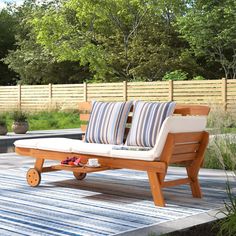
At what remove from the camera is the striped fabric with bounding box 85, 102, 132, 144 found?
19.5 ft

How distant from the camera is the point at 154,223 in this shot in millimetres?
4297

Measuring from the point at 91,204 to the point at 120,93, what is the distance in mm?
16362

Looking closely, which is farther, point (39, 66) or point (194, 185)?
point (39, 66)

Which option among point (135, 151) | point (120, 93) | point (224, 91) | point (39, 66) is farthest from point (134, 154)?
point (39, 66)

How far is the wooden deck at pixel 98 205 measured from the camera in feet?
13.7

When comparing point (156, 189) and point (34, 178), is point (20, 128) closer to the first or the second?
point (34, 178)

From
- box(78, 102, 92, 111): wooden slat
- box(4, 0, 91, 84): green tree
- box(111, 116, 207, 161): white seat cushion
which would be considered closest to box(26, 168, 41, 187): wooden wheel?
box(78, 102, 92, 111): wooden slat

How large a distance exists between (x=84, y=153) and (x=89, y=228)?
4.78ft

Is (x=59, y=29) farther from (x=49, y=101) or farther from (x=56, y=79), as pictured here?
(x=49, y=101)

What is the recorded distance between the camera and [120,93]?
2134 centimetres

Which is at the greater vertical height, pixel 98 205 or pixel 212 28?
pixel 212 28

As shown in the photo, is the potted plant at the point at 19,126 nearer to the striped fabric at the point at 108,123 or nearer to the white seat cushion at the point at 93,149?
the striped fabric at the point at 108,123

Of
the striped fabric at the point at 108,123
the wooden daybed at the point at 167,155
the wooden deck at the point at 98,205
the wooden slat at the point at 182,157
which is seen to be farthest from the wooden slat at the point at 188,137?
the striped fabric at the point at 108,123

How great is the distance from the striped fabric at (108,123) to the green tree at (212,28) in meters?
18.8
